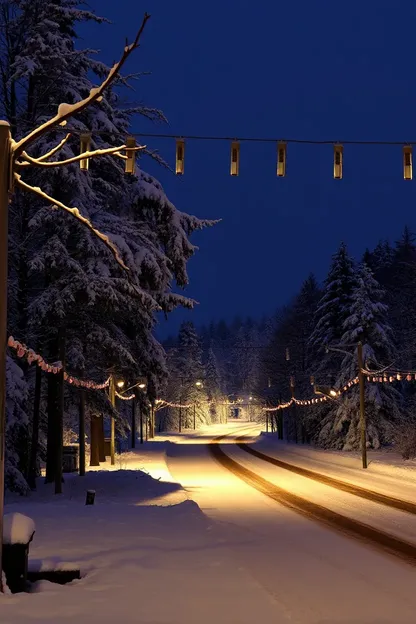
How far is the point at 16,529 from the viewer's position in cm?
802

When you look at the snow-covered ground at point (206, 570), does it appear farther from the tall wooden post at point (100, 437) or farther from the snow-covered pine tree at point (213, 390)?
the snow-covered pine tree at point (213, 390)

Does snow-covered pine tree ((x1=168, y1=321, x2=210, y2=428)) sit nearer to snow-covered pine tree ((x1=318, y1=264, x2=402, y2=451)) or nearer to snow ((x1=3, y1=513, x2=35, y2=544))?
snow-covered pine tree ((x1=318, y1=264, x2=402, y2=451))

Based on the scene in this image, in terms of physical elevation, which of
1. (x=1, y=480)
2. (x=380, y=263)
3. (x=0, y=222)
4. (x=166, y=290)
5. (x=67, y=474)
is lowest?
(x=67, y=474)

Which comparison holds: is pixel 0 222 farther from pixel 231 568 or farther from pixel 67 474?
pixel 67 474

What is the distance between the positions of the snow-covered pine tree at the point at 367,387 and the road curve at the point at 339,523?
20.9 m

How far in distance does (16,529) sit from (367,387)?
41.6 m

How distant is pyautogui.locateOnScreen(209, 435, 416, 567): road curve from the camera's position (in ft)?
43.5

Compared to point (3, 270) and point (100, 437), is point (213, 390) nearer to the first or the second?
point (100, 437)

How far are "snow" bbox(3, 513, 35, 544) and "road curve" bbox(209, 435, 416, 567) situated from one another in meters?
6.59

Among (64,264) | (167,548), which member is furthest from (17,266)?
(167,548)

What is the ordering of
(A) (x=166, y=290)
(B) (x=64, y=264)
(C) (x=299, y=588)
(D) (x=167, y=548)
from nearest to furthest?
(C) (x=299, y=588)
(D) (x=167, y=548)
(B) (x=64, y=264)
(A) (x=166, y=290)

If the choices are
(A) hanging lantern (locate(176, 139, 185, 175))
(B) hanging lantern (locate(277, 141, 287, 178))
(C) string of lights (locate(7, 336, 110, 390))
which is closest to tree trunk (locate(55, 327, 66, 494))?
(C) string of lights (locate(7, 336, 110, 390))

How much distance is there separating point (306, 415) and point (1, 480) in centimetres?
5181

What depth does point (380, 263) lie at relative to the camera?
3514 inches
